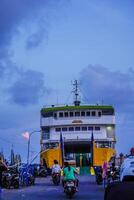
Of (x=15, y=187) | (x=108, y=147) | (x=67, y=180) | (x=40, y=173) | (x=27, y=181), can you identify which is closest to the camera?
(x=67, y=180)

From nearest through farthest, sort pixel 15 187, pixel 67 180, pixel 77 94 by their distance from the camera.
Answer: pixel 67 180 < pixel 15 187 < pixel 77 94

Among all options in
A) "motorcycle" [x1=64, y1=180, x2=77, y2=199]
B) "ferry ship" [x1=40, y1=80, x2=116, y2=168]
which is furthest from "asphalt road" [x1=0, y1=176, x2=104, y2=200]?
"ferry ship" [x1=40, y1=80, x2=116, y2=168]

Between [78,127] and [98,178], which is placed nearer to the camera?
[98,178]

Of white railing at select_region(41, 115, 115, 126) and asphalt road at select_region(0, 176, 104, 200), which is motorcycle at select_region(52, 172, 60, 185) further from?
white railing at select_region(41, 115, 115, 126)

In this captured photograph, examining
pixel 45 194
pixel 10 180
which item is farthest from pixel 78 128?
pixel 45 194

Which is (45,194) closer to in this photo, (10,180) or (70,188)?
(70,188)

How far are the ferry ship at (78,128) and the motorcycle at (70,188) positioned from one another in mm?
27156

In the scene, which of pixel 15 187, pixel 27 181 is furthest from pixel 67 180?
pixel 27 181

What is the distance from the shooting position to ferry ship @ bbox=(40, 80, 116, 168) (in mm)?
46312

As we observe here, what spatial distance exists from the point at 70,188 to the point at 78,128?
29.3m

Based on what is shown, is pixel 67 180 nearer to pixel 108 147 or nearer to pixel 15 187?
pixel 15 187

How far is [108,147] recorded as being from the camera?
150 feet

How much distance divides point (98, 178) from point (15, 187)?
559 cm

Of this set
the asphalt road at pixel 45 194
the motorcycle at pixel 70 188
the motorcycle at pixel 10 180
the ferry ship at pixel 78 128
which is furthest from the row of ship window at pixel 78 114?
the motorcycle at pixel 70 188
